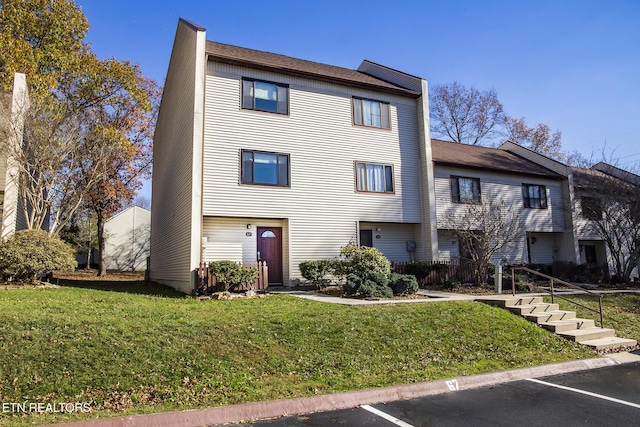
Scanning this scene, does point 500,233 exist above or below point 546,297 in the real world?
above

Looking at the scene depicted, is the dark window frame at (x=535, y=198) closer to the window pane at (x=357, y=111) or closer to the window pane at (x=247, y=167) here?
the window pane at (x=357, y=111)

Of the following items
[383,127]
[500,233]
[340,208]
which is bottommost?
[500,233]

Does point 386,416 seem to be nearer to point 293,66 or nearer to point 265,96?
point 265,96

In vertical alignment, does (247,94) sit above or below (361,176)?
above

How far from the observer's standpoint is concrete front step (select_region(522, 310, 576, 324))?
420 inches

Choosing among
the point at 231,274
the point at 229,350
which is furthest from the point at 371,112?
the point at 229,350

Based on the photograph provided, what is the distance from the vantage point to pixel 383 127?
62.8 feet

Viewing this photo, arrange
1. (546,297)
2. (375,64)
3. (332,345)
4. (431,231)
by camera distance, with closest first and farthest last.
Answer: (332,345)
(546,297)
(431,231)
(375,64)

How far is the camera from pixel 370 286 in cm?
1243

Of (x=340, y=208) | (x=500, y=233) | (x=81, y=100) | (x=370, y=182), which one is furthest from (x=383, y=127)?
(x=81, y=100)

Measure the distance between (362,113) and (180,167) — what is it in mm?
7892

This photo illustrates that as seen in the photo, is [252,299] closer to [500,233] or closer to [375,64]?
[500,233]

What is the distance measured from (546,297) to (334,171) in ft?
28.8

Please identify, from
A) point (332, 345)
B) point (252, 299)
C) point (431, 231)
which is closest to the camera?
point (332, 345)
